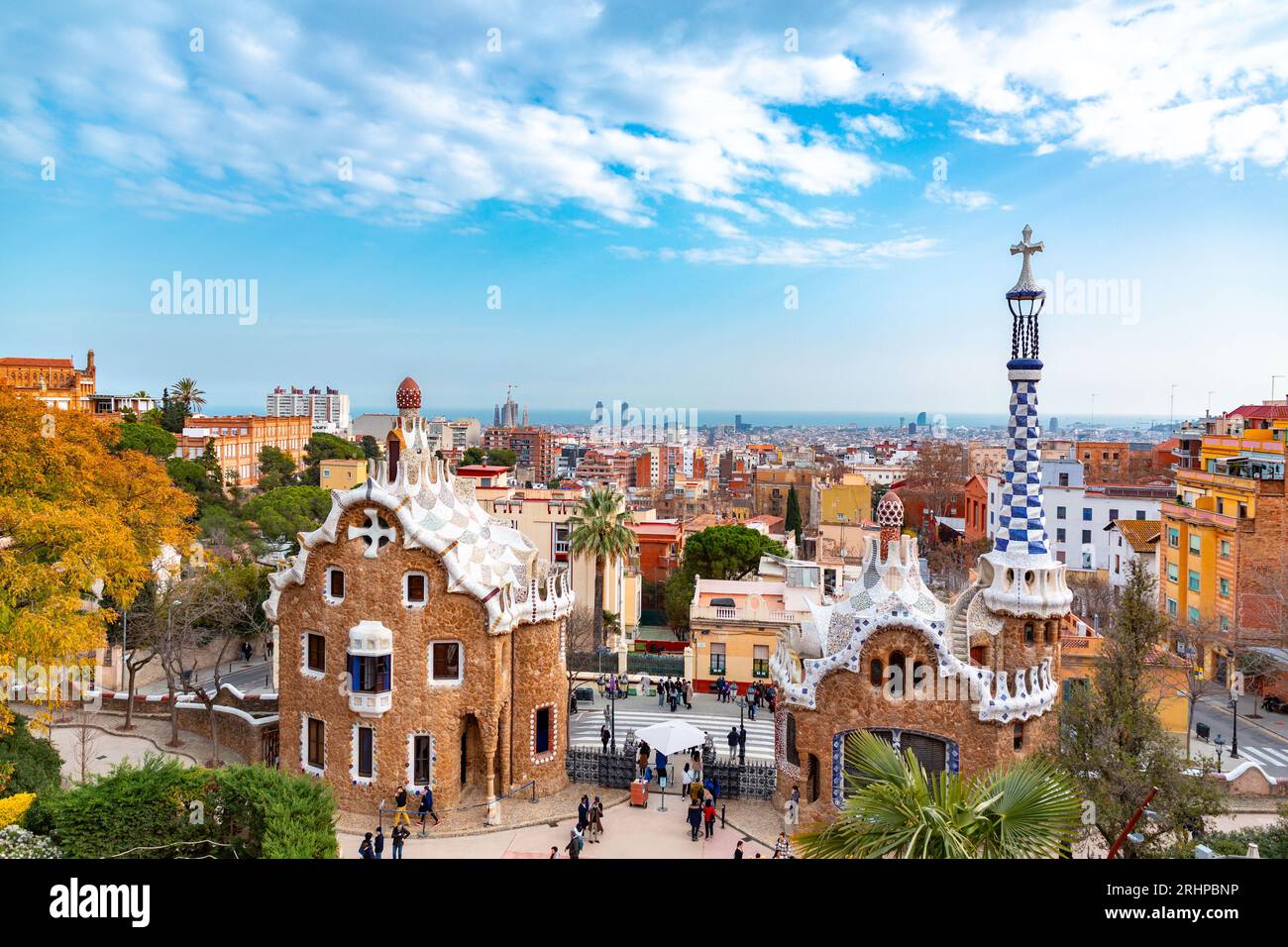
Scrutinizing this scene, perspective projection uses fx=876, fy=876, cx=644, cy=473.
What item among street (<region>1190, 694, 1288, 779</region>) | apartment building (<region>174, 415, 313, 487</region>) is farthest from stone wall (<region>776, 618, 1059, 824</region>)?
apartment building (<region>174, 415, 313, 487</region>)

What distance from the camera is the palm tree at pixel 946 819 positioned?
9023mm

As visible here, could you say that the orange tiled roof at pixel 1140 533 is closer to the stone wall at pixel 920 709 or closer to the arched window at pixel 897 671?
the stone wall at pixel 920 709

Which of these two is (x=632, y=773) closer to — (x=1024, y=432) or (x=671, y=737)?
(x=671, y=737)

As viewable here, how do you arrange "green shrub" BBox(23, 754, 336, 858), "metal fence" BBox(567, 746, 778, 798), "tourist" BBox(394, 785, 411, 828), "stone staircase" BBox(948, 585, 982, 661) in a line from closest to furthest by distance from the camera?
"green shrub" BBox(23, 754, 336, 858) → "stone staircase" BBox(948, 585, 982, 661) → "tourist" BBox(394, 785, 411, 828) → "metal fence" BBox(567, 746, 778, 798)

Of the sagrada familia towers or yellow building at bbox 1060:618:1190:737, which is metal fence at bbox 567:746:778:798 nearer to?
the sagrada familia towers

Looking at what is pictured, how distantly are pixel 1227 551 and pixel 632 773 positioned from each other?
35281 mm

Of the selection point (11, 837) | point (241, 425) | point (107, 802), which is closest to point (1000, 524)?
point (107, 802)

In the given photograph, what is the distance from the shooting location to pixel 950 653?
70.0ft

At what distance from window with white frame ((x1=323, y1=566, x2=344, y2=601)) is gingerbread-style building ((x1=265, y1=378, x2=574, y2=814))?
0.11 ft

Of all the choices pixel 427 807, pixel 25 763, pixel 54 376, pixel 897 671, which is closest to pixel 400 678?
pixel 427 807

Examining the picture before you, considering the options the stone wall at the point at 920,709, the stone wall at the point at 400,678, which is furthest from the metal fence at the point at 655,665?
the stone wall at the point at 920,709

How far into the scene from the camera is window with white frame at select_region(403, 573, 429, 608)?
24.1 m
